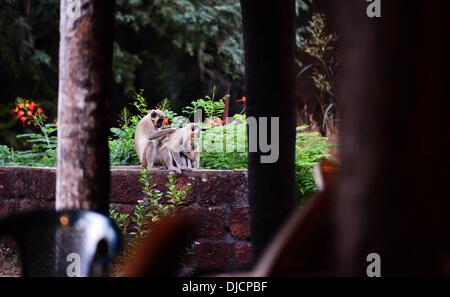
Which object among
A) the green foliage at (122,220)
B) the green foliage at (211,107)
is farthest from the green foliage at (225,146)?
the green foliage at (122,220)

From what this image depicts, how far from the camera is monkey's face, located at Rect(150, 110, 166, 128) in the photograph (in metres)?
9.15

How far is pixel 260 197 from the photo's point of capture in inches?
227

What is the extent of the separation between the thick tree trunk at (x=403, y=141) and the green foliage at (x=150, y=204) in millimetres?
5811

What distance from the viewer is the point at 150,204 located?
8.34 meters

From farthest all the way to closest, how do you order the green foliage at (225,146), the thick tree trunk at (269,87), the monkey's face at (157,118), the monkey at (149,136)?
the monkey's face at (157,118)
the green foliage at (225,146)
the monkey at (149,136)
the thick tree trunk at (269,87)

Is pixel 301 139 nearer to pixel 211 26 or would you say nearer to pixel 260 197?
pixel 260 197

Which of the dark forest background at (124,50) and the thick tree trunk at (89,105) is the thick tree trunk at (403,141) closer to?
the thick tree trunk at (89,105)

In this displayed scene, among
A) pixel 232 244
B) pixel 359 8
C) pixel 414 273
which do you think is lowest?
pixel 232 244

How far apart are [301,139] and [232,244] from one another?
5.59 ft

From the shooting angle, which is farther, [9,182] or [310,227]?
[9,182]

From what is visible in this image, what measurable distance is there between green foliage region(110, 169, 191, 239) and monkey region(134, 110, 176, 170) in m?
0.42

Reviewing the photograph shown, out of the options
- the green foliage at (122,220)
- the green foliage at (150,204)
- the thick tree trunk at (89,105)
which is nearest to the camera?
the thick tree trunk at (89,105)

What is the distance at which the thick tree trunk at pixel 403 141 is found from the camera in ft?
7.84
